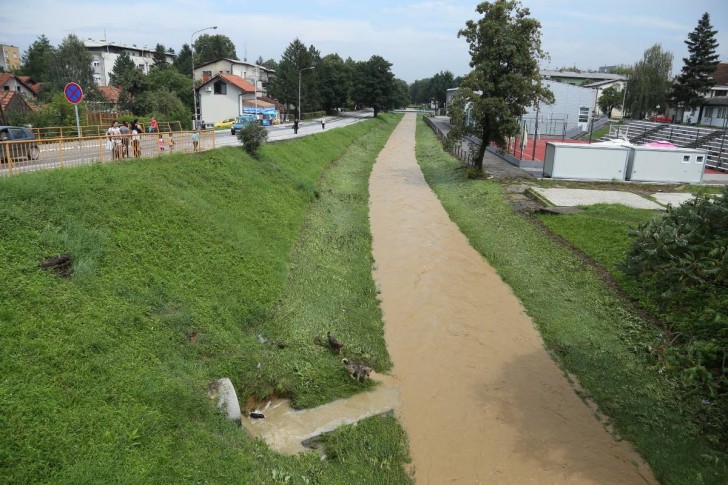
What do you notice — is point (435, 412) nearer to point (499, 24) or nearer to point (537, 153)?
point (499, 24)

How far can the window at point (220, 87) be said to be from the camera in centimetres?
6806

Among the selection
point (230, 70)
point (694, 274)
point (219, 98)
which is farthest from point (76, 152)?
point (230, 70)

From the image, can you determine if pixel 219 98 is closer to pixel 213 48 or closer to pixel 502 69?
pixel 502 69

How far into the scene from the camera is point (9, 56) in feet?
426

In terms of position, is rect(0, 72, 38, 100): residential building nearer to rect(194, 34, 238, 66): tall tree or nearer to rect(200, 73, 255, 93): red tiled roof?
rect(200, 73, 255, 93): red tiled roof

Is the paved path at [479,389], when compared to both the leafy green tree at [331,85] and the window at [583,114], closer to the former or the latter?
the window at [583,114]

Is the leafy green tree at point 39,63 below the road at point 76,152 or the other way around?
the other way around

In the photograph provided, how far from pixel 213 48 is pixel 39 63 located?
Answer: 5175 cm

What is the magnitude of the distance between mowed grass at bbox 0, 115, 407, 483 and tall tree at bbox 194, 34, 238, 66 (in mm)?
125243

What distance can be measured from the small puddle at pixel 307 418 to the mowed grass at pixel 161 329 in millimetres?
273

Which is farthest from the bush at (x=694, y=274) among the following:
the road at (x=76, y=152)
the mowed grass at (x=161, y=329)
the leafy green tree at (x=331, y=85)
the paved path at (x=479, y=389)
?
the leafy green tree at (x=331, y=85)

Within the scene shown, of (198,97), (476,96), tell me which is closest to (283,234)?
(476,96)

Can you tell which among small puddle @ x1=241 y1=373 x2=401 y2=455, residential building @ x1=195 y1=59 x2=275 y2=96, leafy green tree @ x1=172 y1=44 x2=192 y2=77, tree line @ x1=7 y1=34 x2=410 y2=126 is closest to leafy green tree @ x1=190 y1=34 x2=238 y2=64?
leafy green tree @ x1=172 y1=44 x2=192 y2=77

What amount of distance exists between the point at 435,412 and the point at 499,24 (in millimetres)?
25843
